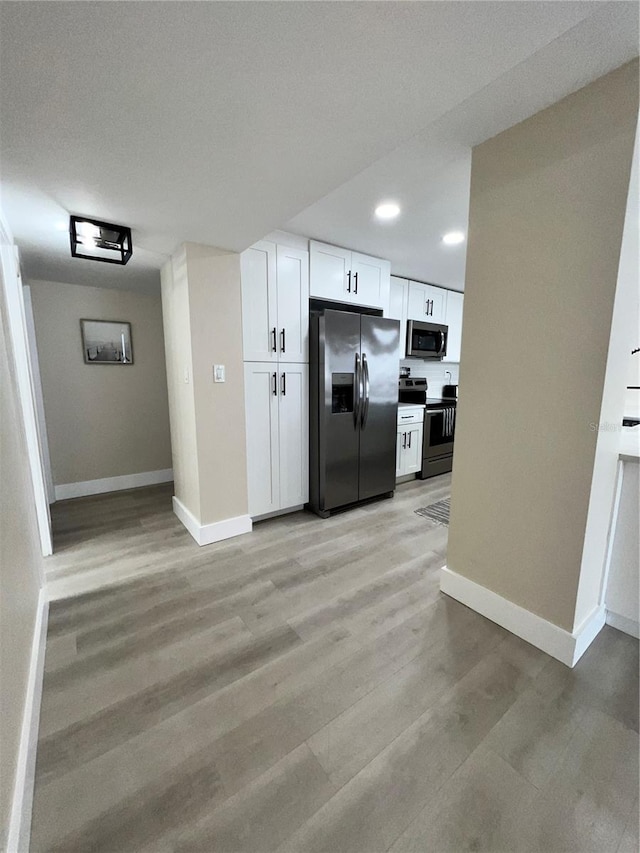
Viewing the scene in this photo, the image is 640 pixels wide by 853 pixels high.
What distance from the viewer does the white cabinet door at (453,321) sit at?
15.0 ft

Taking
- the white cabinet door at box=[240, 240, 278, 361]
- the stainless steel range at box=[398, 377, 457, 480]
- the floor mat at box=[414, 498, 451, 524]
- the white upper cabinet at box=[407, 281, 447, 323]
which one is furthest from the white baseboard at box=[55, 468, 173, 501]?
the white upper cabinet at box=[407, 281, 447, 323]

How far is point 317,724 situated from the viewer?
1.26 m

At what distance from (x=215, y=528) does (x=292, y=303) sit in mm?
1928

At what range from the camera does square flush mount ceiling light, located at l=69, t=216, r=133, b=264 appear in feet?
6.42

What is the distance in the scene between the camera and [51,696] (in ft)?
4.52

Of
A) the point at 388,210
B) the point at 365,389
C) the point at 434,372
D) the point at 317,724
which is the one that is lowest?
the point at 317,724

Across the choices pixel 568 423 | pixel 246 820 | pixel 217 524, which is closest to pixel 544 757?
pixel 246 820

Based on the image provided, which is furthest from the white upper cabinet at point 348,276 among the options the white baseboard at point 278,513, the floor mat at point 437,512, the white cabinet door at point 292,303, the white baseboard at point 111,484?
the white baseboard at point 111,484

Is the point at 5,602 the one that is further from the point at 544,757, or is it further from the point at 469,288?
the point at 469,288

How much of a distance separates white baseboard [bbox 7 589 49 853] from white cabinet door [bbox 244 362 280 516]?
157 cm

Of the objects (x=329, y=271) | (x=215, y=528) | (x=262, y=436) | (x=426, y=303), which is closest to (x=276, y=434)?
(x=262, y=436)

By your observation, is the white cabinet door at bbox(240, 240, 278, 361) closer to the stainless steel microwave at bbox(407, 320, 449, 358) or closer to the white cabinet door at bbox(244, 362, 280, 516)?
the white cabinet door at bbox(244, 362, 280, 516)

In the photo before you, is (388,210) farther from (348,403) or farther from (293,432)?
(293,432)

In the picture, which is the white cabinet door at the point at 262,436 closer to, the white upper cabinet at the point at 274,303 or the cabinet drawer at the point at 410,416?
the white upper cabinet at the point at 274,303
